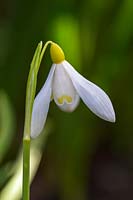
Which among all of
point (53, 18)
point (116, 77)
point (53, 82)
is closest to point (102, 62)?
point (116, 77)

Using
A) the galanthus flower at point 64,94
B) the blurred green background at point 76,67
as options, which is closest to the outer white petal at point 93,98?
the galanthus flower at point 64,94

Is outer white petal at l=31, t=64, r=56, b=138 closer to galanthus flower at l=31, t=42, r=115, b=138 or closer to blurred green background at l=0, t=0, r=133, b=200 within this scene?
galanthus flower at l=31, t=42, r=115, b=138

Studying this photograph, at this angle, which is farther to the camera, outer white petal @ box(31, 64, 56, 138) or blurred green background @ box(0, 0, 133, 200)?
blurred green background @ box(0, 0, 133, 200)

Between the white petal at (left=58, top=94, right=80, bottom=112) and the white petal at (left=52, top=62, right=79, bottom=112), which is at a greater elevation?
the white petal at (left=52, top=62, right=79, bottom=112)

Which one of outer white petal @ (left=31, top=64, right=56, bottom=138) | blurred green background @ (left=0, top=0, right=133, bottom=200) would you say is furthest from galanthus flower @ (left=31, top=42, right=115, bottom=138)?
blurred green background @ (left=0, top=0, right=133, bottom=200)

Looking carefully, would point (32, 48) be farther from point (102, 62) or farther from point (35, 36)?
point (102, 62)

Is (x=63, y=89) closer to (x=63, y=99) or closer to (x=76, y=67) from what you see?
(x=63, y=99)
